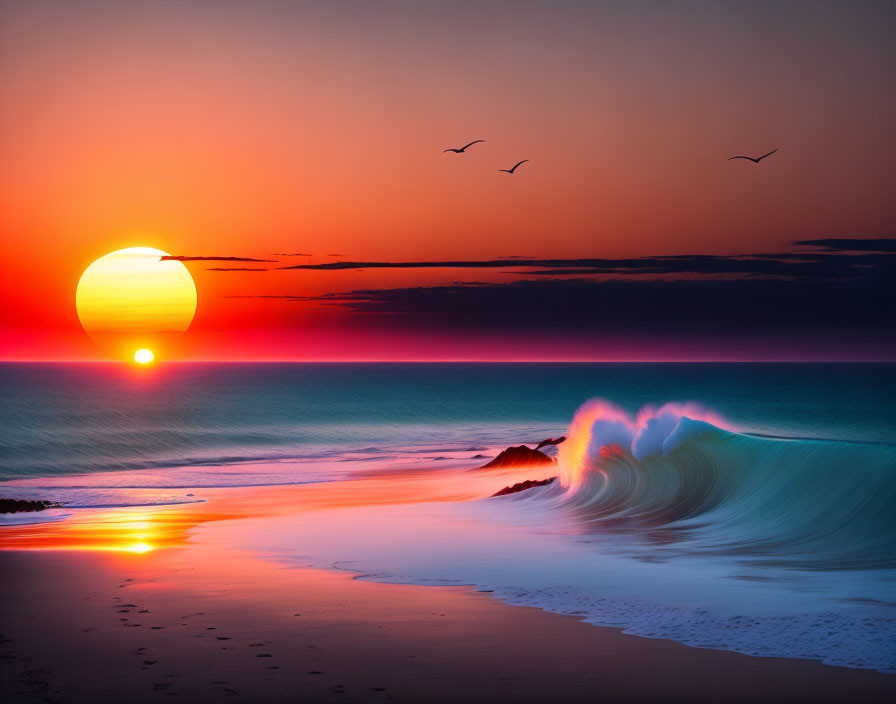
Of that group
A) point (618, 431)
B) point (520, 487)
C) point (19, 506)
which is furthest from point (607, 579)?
point (19, 506)

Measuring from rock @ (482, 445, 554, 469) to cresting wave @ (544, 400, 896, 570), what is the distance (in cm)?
536

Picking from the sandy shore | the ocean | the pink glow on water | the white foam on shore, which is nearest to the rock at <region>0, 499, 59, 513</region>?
the ocean

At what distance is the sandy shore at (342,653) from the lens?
30.7 feet

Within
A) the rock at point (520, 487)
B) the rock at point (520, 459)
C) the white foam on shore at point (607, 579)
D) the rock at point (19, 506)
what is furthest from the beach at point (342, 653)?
the rock at point (520, 459)

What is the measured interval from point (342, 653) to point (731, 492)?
1472 centimetres

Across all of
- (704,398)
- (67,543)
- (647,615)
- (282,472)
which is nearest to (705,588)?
(647,615)

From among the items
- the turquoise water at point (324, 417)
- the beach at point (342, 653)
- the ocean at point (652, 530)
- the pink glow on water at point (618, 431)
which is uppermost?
the turquoise water at point (324, 417)

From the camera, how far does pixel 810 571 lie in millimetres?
15391

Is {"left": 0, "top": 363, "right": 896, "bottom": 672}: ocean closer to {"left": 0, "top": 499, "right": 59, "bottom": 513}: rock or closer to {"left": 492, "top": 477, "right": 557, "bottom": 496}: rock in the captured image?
{"left": 492, "top": 477, "right": 557, "bottom": 496}: rock

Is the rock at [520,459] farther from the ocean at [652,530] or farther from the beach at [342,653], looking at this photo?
the beach at [342,653]

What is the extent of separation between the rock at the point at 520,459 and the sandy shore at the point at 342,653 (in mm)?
23078

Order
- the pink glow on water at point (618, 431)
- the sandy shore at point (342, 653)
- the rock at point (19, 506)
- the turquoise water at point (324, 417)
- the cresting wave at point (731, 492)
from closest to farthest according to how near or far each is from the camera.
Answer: the sandy shore at point (342, 653), the cresting wave at point (731, 492), the pink glow on water at point (618, 431), the rock at point (19, 506), the turquoise water at point (324, 417)

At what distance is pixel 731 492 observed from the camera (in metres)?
23.4

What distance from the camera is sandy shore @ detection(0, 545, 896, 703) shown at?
9367 mm
